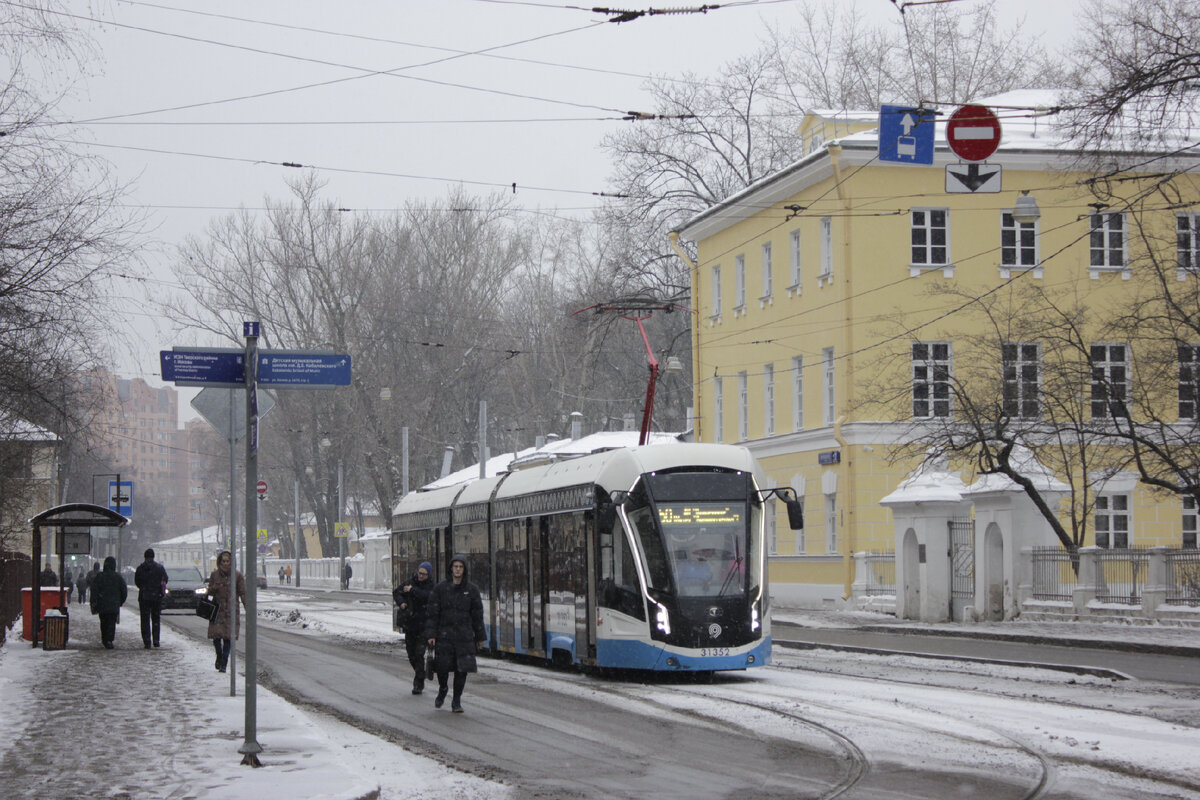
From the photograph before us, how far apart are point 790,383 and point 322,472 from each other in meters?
42.0

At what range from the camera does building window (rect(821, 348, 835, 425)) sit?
141ft

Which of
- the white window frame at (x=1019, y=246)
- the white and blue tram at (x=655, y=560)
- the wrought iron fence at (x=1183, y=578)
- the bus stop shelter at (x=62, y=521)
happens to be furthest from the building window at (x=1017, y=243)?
the bus stop shelter at (x=62, y=521)

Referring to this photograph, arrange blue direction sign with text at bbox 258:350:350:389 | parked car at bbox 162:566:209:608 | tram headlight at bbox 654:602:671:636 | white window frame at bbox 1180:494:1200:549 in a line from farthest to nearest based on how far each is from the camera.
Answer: parked car at bbox 162:566:209:608 → white window frame at bbox 1180:494:1200:549 → tram headlight at bbox 654:602:671:636 → blue direction sign with text at bbox 258:350:350:389

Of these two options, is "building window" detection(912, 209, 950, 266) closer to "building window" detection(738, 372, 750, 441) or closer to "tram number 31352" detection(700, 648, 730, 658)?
"building window" detection(738, 372, 750, 441)

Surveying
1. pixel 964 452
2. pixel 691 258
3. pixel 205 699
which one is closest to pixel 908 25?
pixel 691 258

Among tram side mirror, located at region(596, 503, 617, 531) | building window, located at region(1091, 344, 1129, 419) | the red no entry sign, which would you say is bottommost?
tram side mirror, located at region(596, 503, 617, 531)

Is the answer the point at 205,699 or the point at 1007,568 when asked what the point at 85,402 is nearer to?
the point at 205,699

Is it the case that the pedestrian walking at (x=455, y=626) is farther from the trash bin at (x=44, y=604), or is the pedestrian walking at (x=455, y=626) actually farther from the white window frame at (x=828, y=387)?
the white window frame at (x=828, y=387)

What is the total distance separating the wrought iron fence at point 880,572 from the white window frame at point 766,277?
9878 millimetres

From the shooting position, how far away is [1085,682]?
61.4 ft

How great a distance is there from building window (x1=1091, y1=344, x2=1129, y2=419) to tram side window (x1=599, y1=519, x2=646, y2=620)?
15221mm

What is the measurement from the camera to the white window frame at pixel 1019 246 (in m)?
42.5

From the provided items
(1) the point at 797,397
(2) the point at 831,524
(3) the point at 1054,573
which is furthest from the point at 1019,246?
(3) the point at 1054,573

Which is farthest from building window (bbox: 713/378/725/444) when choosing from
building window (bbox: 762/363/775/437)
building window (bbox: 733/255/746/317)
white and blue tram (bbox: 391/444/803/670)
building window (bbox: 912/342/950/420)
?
white and blue tram (bbox: 391/444/803/670)
